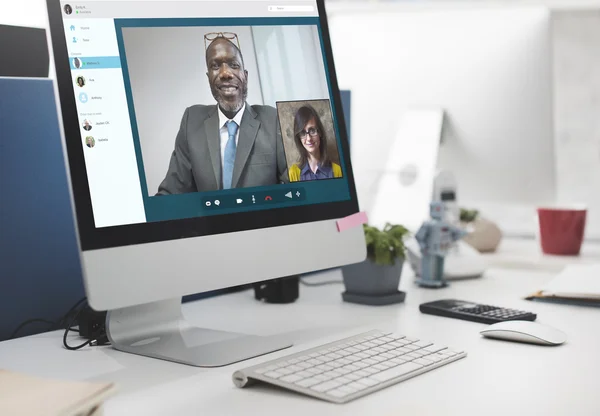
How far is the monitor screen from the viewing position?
3.14 feet

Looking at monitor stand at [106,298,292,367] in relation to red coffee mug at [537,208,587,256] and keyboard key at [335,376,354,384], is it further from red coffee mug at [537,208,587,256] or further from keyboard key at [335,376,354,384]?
red coffee mug at [537,208,587,256]

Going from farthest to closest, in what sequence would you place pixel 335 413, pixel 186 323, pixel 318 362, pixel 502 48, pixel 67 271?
pixel 502 48
pixel 67 271
pixel 186 323
pixel 318 362
pixel 335 413

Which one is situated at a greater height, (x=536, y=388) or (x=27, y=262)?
(x=27, y=262)

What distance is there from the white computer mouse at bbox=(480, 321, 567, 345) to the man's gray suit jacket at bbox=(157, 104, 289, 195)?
0.40 m

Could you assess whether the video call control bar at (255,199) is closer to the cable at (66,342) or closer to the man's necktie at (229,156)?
the man's necktie at (229,156)

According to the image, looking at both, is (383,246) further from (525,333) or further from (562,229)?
(562,229)

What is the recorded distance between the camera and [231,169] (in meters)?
1.08

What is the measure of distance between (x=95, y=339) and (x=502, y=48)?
1137mm

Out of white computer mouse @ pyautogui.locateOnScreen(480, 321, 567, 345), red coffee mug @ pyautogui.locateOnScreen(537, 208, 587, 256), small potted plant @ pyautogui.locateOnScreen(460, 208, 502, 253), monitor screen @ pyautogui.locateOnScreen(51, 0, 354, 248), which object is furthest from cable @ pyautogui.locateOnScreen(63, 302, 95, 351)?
red coffee mug @ pyautogui.locateOnScreen(537, 208, 587, 256)

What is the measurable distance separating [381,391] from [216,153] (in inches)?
17.0

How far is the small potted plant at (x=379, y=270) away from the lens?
135cm

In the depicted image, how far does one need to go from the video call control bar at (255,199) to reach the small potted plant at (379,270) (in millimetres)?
257

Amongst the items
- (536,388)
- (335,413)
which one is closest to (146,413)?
(335,413)

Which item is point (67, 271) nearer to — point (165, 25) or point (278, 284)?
point (278, 284)
